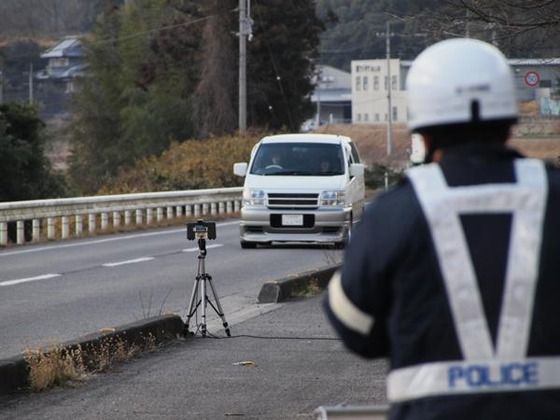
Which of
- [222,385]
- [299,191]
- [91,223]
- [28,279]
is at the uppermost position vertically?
[299,191]

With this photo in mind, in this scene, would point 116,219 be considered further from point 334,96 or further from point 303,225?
point 334,96

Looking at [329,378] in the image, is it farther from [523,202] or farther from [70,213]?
[70,213]

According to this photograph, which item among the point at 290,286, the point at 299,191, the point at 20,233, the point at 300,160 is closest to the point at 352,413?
the point at 290,286

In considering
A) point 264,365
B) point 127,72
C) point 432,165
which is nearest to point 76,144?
point 127,72

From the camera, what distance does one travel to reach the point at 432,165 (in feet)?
12.2

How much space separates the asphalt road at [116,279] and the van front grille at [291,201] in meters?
0.79

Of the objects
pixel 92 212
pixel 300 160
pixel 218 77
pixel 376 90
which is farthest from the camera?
pixel 376 90

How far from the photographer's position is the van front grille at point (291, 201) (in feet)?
83.5

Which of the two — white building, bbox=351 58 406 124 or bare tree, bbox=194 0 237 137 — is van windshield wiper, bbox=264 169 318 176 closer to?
bare tree, bbox=194 0 237 137

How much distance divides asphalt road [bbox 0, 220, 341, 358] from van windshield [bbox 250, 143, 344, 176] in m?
1.35

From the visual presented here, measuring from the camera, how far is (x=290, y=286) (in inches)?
701

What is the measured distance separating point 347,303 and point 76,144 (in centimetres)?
8614

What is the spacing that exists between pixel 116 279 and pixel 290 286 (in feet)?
12.8

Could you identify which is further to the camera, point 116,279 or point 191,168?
point 191,168
